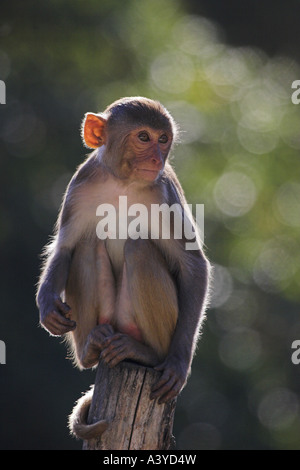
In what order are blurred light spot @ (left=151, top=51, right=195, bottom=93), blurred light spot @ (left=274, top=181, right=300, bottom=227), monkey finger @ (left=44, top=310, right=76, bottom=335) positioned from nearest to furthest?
1. monkey finger @ (left=44, top=310, right=76, bottom=335)
2. blurred light spot @ (left=151, top=51, right=195, bottom=93)
3. blurred light spot @ (left=274, top=181, right=300, bottom=227)

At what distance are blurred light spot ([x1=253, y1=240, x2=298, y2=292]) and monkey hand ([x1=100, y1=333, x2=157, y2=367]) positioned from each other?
33.7ft

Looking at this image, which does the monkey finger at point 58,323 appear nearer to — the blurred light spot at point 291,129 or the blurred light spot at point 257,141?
the blurred light spot at point 257,141

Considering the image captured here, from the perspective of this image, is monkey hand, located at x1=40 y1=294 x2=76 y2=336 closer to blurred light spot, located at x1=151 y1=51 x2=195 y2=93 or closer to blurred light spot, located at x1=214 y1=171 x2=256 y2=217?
blurred light spot, located at x1=214 y1=171 x2=256 y2=217

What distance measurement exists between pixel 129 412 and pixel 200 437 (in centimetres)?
1021

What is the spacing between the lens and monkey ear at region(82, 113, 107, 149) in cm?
596

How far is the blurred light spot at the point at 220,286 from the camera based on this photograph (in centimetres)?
1498

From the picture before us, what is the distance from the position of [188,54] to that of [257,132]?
81.0 inches

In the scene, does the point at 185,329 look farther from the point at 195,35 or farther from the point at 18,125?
the point at 195,35

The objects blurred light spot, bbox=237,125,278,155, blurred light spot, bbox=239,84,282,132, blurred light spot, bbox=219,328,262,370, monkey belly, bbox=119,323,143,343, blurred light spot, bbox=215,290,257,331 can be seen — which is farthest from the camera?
blurred light spot, bbox=239,84,282,132

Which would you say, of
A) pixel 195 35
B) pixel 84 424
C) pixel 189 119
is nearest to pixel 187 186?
pixel 189 119

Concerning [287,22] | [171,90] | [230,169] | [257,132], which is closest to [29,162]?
[171,90]

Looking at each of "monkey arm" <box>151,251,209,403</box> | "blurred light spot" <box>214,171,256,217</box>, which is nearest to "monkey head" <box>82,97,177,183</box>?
"monkey arm" <box>151,251,209,403</box>

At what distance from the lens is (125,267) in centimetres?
573

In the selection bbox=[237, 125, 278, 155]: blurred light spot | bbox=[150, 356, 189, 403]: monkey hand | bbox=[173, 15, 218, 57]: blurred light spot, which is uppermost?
bbox=[173, 15, 218, 57]: blurred light spot
